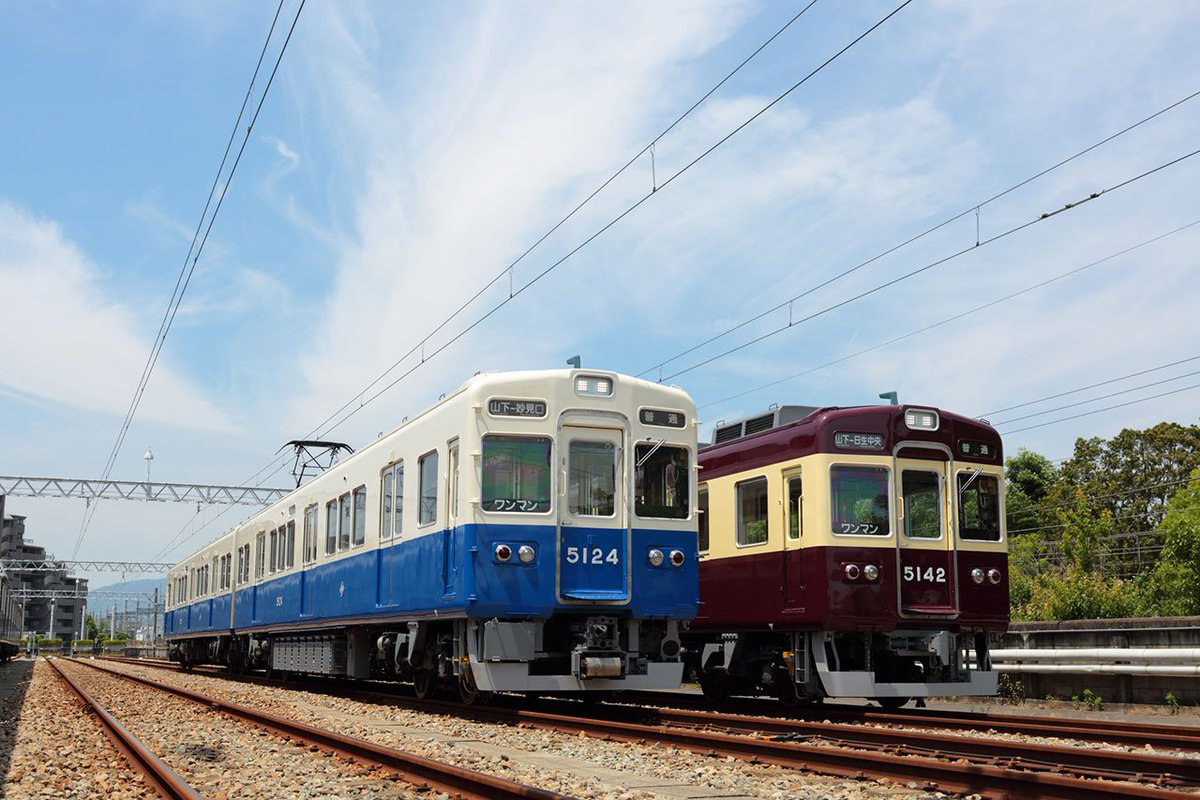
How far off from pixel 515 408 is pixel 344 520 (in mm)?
5552

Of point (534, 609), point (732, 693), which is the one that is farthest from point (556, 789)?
point (732, 693)

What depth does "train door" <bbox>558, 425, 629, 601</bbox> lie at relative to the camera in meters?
12.2

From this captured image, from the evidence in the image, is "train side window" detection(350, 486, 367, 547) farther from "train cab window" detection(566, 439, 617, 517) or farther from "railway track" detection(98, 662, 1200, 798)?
"railway track" detection(98, 662, 1200, 798)

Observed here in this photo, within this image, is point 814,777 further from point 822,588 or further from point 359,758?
point 822,588

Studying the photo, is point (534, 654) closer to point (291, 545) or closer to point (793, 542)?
point (793, 542)

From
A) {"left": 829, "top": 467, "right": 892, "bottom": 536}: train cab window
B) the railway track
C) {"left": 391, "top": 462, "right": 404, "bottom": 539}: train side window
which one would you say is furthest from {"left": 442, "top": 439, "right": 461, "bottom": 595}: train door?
{"left": 829, "top": 467, "right": 892, "bottom": 536}: train cab window

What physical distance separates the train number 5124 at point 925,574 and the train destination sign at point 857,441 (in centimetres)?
138

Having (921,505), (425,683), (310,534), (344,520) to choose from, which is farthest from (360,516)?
(921,505)

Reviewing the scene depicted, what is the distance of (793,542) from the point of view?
1335 centimetres

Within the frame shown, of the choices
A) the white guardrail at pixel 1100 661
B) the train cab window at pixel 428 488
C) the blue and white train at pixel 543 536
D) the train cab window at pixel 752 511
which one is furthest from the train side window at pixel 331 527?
the white guardrail at pixel 1100 661

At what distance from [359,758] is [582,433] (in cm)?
473

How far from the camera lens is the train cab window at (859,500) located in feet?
42.6

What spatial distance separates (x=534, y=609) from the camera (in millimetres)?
11875

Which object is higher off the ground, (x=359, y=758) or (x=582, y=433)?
(x=582, y=433)
